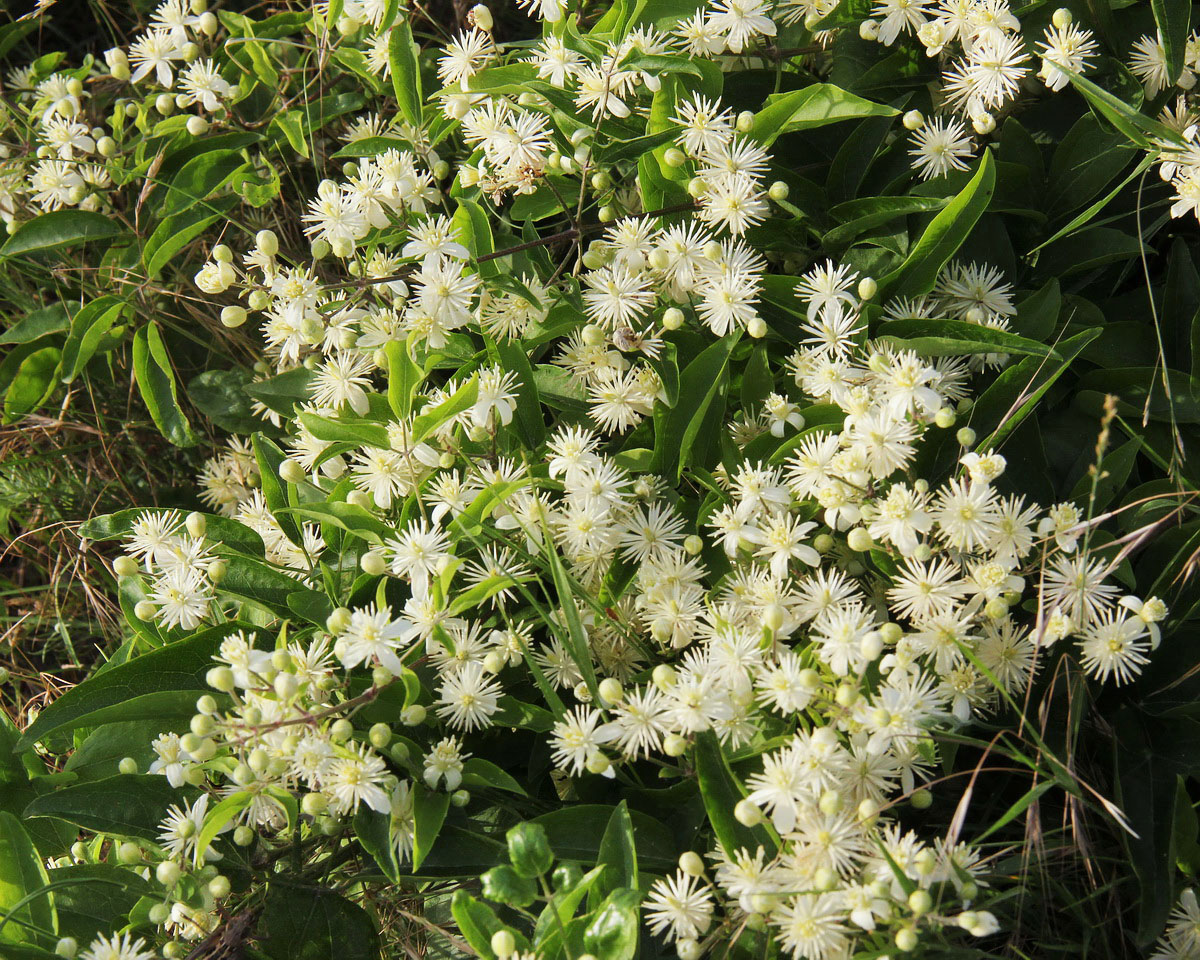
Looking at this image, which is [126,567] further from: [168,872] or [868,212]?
[868,212]

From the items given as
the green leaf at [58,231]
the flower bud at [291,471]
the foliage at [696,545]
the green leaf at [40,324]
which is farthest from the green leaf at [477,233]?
the green leaf at [40,324]

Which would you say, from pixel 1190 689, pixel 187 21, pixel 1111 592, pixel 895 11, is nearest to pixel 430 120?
pixel 187 21

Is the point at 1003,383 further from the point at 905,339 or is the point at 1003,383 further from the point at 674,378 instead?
the point at 674,378

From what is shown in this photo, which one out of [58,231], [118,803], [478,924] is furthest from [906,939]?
[58,231]

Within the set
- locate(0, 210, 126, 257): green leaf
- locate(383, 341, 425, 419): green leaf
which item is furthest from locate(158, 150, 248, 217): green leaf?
locate(383, 341, 425, 419): green leaf

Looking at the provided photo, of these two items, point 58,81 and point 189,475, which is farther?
point 189,475

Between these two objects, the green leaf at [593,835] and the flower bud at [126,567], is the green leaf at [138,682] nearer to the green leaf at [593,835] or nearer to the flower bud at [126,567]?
the flower bud at [126,567]
